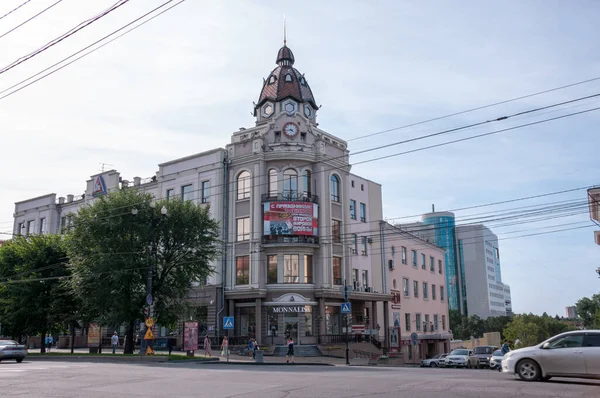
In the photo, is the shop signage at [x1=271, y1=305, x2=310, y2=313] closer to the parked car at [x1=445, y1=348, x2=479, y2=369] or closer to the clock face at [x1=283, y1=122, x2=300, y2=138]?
the parked car at [x1=445, y1=348, x2=479, y2=369]

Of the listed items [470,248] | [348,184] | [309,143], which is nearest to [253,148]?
[309,143]

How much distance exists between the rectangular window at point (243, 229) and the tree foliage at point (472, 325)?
87118mm

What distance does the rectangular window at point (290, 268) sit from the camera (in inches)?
1763

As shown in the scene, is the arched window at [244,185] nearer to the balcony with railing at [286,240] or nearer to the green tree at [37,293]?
the balcony with railing at [286,240]

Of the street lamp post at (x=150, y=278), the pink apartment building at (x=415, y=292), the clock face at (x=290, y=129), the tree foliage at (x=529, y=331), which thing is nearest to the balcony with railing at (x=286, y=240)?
the clock face at (x=290, y=129)

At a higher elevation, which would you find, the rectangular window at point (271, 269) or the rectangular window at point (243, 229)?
the rectangular window at point (243, 229)

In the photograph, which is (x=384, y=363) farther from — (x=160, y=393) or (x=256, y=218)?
(x=160, y=393)

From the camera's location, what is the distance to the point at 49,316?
4081 cm

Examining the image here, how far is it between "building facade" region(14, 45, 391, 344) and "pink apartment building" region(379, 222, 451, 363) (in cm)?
374

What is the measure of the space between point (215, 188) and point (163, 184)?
6668mm

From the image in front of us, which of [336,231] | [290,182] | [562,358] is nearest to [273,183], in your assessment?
[290,182]

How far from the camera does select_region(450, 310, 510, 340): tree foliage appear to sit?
123 m

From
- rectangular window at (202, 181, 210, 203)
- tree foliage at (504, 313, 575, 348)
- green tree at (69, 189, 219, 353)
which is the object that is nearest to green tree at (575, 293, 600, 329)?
tree foliage at (504, 313, 575, 348)

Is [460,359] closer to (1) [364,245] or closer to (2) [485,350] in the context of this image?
(2) [485,350]
